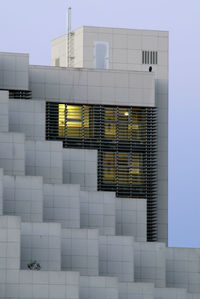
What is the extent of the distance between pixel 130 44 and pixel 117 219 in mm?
31533

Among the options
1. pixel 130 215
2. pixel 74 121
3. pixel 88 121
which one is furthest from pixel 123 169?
pixel 130 215

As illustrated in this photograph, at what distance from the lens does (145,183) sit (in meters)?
121

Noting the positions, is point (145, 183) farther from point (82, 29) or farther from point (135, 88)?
point (82, 29)

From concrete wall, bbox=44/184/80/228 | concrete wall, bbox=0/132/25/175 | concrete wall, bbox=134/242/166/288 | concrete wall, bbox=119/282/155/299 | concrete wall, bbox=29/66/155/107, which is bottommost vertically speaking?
concrete wall, bbox=119/282/155/299

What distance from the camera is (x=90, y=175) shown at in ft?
355

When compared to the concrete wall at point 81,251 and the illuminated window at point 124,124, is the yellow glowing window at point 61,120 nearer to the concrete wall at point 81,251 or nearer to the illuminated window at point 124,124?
the illuminated window at point 124,124

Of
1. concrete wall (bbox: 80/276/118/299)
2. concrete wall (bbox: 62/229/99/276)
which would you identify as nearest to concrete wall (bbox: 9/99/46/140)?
concrete wall (bbox: 62/229/99/276)

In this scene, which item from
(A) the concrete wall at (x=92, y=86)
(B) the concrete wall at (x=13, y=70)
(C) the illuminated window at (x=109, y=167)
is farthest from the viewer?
(C) the illuminated window at (x=109, y=167)

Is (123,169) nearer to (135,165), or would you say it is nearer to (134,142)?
(135,165)

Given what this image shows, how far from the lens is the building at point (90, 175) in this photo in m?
96.6

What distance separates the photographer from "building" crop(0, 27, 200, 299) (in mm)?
96625

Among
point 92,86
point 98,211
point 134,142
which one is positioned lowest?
point 98,211

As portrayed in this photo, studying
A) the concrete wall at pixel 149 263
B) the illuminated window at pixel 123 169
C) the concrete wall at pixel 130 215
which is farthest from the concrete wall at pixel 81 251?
the illuminated window at pixel 123 169

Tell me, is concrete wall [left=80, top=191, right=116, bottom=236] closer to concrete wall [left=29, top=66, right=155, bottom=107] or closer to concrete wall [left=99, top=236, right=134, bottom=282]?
concrete wall [left=99, top=236, right=134, bottom=282]
